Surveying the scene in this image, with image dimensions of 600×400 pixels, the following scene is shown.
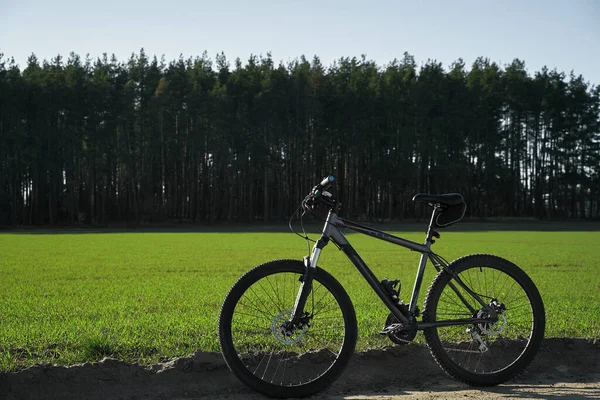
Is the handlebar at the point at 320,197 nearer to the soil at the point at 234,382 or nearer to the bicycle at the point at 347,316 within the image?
the bicycle at the point at 347,316

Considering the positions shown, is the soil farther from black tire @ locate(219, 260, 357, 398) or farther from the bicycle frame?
the bicycle frame

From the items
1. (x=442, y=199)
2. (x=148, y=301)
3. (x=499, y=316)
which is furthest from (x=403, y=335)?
(x=148, y=301)

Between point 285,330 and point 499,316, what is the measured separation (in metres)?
1.60

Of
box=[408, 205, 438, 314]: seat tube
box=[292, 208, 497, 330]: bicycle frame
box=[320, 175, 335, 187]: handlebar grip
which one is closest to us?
box=[320, 175, 335, 187]: handlebar grip

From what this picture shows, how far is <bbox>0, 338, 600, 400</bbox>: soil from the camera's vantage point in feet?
12.1

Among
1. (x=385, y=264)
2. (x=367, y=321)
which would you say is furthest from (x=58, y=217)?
(x=367, y=321)

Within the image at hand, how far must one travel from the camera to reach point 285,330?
371 cm

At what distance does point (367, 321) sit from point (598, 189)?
6519 centimetres

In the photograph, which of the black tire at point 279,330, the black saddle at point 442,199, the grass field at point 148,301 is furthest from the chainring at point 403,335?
the black saddle at point 442,199

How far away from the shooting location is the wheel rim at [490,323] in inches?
167

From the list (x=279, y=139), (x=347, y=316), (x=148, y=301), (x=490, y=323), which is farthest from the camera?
(x=279, y=139)

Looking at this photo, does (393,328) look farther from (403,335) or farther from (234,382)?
(234,382)

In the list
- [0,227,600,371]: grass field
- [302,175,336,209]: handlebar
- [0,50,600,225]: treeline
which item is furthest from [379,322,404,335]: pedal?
[0,50,600,225]: treeline

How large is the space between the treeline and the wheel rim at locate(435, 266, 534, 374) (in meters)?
49.9
